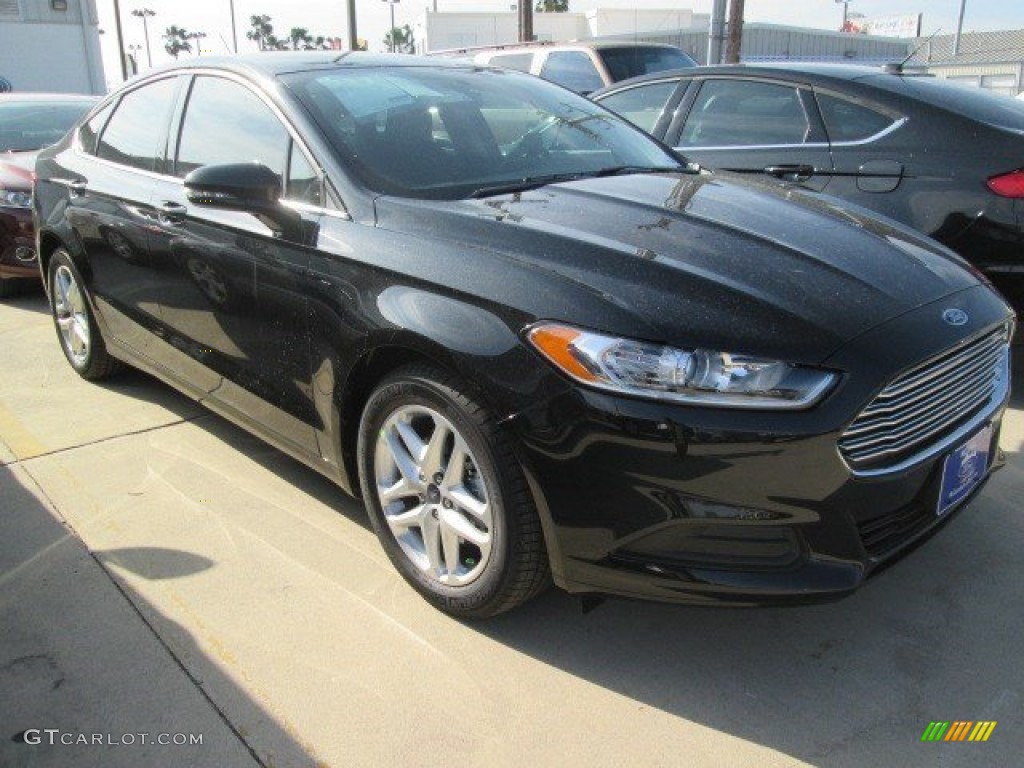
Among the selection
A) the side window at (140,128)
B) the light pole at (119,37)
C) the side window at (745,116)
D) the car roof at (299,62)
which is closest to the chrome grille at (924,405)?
the car roof at (299,62)

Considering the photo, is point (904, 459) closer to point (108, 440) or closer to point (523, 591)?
point (523, 591)

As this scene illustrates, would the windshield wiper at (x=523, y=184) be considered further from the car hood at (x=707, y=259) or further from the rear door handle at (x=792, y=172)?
the rear door handle at (x=792, y=172)

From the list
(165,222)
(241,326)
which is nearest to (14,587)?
(241,326)

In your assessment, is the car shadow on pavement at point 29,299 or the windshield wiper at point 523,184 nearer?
the windshield wiper at point 523,184

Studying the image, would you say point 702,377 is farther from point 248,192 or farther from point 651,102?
point 651,102

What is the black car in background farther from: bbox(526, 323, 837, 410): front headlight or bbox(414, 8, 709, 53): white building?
bbox(414, 8, 709, 53): white building

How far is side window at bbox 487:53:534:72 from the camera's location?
38.5 feet

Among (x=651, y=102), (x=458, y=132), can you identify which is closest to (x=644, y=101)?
(x=651, y=102)

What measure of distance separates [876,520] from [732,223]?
96 centimetres

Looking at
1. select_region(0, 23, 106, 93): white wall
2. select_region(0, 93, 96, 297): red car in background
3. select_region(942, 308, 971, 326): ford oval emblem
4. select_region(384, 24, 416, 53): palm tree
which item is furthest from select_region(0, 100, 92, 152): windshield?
select_region(384, 24, 416, 53): palm tree

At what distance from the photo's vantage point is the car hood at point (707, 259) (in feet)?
6.99

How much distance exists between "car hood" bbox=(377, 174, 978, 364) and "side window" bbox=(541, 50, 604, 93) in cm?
790

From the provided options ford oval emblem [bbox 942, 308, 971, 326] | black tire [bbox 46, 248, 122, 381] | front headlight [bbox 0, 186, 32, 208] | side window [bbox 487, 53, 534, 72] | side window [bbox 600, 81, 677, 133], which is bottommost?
black tire [bbox 46, 248, 122, 381]

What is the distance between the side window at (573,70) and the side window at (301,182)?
7.83 meters
